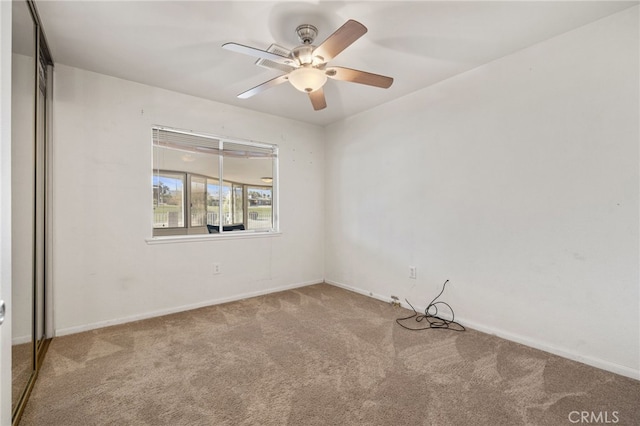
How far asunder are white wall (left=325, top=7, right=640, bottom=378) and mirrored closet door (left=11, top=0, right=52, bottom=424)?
3.17 metres

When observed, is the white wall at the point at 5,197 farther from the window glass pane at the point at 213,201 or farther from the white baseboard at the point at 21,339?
the window glass pane at the point at 213,201

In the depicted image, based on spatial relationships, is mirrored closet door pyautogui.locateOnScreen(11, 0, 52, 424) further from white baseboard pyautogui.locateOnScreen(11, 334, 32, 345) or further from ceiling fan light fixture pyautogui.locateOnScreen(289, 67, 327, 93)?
ceiling fan light fixture pyautogui.locateOnScreen(289, 67, 327, 93)

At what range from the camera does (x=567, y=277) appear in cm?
226

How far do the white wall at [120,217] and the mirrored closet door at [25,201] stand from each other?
14.8 inches

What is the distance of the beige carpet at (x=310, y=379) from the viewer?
5.40 feet

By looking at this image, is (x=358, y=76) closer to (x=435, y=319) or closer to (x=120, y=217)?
(x=435, y=319)

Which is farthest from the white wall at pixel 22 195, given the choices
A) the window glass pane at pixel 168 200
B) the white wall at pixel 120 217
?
the window glass pane at pixel 168 200

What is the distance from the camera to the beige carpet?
64.8 inches

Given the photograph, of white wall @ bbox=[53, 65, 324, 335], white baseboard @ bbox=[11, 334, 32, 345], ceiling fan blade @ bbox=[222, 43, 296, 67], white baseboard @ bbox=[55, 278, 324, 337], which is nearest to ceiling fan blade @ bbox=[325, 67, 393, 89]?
ceiling fan blade @ bbox=[222, 43, 296, 67]

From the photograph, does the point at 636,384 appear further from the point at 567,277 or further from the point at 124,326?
the point at 124,326

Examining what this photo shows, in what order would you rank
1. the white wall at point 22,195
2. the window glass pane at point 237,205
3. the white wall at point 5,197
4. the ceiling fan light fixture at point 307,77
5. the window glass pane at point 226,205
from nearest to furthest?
the white wall at point 5,197, the white wall at point 22,195, the ceiling fan light fixture at point 307,77, the window glass pane at point 226,205, the window glass pane at point 237,205

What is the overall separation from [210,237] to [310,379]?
213cm

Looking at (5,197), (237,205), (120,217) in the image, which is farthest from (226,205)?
(5,197)

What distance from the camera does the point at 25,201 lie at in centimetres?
185
